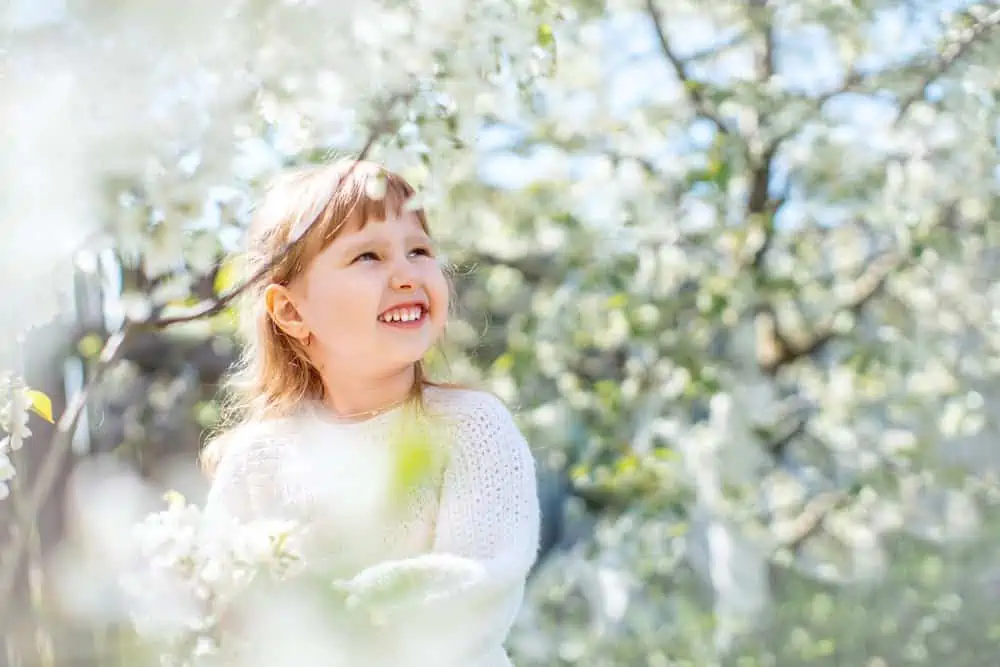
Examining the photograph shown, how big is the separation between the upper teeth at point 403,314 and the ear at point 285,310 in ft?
0.52

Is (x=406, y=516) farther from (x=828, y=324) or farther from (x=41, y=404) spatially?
(x=828, y=324)

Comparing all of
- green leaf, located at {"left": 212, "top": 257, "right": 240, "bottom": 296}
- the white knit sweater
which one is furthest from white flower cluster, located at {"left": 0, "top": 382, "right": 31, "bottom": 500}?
green leaf, located at {"left": 212, "top": 257, "right": 240, "bottom": 296}

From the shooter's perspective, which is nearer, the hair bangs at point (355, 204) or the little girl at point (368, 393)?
the little girl at point (368, 393)

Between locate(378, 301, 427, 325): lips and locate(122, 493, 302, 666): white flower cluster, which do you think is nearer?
locate(122, 493, 302, 666): white flower cluster

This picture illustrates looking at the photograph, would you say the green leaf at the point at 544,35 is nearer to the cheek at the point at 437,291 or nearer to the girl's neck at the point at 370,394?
the cheek at the point at 437,291

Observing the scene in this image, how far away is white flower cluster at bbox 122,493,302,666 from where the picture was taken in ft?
2.21

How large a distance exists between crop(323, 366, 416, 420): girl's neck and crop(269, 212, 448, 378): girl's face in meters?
0.01

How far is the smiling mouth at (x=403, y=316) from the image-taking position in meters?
1.28

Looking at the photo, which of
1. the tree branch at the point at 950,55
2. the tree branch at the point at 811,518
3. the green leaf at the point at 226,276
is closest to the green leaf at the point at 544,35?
the green leaf at the point at 226,276

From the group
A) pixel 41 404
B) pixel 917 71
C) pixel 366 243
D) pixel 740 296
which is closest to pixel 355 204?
pixel 366 243

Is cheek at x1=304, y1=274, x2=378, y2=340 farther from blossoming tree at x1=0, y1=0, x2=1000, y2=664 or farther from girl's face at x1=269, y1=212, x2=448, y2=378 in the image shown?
blossoming tree at x1=0, y1=0, x2=1000, y2=664

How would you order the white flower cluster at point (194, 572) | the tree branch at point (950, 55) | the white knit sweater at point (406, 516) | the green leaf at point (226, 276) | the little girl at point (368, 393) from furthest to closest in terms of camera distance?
the tree branch at point (950, 55), the green leaf at point (226, 276), the little girl at point (368, 393), the white flower cluster at point (194, 572), the white knit sweater at point (406, 516)

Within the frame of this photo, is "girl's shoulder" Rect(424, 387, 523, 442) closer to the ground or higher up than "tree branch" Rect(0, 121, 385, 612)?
closer to the ground

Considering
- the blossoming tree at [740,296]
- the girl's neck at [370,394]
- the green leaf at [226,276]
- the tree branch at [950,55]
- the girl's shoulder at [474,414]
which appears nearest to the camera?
the girl's shoulder at [474,414]
